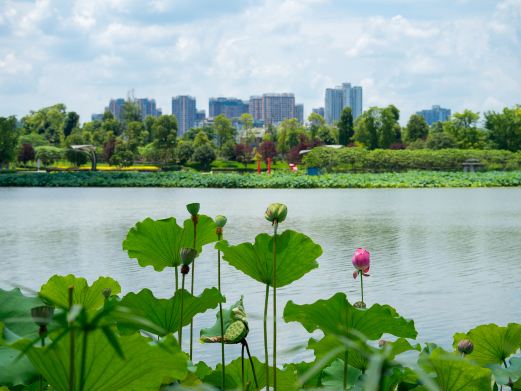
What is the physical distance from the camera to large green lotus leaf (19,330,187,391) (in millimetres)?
613

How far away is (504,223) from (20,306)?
10.7 meters

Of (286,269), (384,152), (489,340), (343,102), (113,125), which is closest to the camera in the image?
(286,269)

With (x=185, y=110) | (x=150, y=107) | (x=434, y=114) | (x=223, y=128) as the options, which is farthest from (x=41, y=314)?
(x=434, y=114)

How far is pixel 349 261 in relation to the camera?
6891 millimetres

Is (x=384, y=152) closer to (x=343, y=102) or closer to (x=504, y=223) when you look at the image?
(x=504, y=223)

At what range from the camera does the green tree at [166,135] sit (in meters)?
44.4

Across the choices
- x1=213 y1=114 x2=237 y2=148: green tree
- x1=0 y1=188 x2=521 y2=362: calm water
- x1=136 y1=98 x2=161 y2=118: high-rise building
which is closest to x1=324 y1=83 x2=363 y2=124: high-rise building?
x1=136 y1=98 x2=161 y2=118: high-rise building

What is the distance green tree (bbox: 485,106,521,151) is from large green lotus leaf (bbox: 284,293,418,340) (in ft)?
138

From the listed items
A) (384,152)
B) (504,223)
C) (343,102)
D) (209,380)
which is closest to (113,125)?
(384,152)

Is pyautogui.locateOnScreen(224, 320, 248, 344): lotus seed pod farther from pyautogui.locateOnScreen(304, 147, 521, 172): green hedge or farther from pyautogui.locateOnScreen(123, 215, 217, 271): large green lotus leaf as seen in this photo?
pyautogui.locateOnScreen(304, 147, 521, 172): green hedge

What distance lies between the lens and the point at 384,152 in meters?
33.3

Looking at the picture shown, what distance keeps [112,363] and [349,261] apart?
6.35 meters

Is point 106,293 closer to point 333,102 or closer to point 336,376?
point 336,376

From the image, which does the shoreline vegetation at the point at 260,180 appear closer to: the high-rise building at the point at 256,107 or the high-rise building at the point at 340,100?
the high-rise building at the point at 256,107
